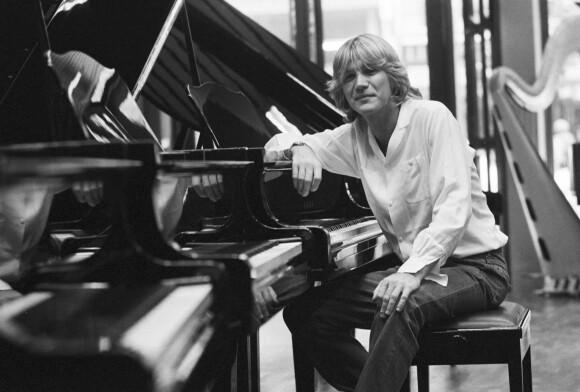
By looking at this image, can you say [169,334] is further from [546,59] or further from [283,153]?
[546,59]

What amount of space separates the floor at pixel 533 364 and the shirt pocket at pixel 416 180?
1267 mm

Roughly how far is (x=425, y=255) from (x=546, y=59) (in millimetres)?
3832

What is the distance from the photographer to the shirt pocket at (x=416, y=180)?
2217 millimetres

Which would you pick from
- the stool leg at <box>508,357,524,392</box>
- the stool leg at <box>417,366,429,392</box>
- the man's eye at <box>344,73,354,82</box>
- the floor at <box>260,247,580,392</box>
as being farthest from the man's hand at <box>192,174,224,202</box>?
the floor at <box>260,247,580,392</box>

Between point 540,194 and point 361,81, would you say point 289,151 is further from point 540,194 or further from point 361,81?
point 540,194

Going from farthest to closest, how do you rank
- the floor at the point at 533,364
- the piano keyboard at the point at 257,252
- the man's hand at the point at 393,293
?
1. the floor at the point at 533,364
2. the man's hand at the point at 393,293
3. the piano keyboard at the point at 257,252

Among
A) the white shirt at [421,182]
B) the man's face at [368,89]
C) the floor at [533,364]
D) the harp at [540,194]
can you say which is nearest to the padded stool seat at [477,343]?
the white shirt at [421,182]

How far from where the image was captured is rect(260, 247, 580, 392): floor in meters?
3.31

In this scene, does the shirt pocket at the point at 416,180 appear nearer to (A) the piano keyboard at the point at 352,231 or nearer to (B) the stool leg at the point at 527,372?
(A) the piano keyboard at the point at 352,231

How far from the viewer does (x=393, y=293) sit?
1936mm

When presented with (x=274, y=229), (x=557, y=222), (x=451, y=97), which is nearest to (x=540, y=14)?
(x=451, y=97)

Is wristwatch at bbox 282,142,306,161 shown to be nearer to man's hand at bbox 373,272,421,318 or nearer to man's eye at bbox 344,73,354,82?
man's eye at bbox 344,73,354,82

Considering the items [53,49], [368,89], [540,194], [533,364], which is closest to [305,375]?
[368,89]

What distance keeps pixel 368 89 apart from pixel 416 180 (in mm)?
266
